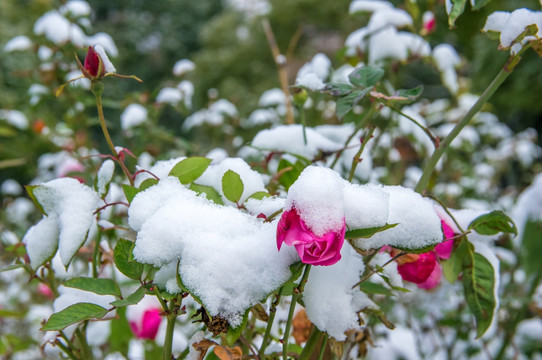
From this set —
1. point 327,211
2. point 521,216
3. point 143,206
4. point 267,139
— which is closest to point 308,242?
point 327,211

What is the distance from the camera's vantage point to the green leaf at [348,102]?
0.38 metres

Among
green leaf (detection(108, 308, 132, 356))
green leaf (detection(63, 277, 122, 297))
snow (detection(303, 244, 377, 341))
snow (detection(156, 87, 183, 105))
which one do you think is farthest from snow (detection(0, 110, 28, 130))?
snow (detection(303, 244, 377, 341))

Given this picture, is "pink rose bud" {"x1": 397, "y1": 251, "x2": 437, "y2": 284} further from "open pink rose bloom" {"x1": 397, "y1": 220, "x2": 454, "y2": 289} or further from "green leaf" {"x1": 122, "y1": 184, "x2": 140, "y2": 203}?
"green leaf" {"x1": 122, "y1": 184, "x2": 140, "y2": 203}

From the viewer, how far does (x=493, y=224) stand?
41 centimetres

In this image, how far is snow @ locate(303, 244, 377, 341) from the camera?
1.12 ft

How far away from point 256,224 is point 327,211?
0.07m

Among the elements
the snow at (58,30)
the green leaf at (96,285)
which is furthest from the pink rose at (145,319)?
the snow at (58,30)

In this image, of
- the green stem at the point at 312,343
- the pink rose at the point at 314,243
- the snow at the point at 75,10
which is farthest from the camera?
the snow at the point at 75,10

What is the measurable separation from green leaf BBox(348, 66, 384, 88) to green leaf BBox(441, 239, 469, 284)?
177 millimetres

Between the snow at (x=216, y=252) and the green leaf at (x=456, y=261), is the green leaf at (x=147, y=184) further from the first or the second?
the green leaf at (x=456, y=261)

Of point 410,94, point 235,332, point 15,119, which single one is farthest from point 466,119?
point 15,119

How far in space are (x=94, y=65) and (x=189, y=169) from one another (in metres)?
0.13

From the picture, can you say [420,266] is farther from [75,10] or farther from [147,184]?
[75,10]

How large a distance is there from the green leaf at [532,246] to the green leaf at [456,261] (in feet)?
2.10
